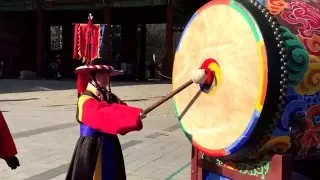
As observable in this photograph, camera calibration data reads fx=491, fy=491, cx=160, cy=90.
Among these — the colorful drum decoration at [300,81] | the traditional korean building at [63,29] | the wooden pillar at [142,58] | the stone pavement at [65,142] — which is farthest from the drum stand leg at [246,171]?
the wooden pillar at [142,58]

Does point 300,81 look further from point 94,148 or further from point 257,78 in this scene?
point 94,148

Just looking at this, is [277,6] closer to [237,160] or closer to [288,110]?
[288,110]

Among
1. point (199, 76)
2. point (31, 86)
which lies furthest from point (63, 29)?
point (199, 76)

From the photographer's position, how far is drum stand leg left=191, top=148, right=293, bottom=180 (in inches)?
106

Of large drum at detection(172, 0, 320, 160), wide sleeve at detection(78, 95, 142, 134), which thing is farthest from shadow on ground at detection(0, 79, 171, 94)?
large drum at detection(172, 0, 320, 160)

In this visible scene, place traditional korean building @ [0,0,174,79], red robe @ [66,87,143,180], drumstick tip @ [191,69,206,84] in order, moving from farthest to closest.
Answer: traditional korean building @ [0,0,174,79]
red robe @ [66,87,143,180]
drumstick tip @ [191,69,206,84]

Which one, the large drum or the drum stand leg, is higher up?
the large drum

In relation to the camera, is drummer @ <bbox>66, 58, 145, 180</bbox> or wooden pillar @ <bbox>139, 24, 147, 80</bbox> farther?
wooden pillar @ <bbox>139, 24, 147, 80</bbox>

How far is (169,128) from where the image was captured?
10.6 m

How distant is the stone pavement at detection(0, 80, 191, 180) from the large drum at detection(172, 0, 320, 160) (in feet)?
10.3

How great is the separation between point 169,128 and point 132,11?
21.0m

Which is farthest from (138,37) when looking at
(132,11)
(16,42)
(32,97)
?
(32,97)

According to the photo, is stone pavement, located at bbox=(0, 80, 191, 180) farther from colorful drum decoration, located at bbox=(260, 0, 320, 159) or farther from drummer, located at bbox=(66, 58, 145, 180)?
colorful drum decoration, located at bbox=(260, 0, 320, 159)

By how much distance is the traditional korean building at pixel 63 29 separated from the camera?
27.5 meters
